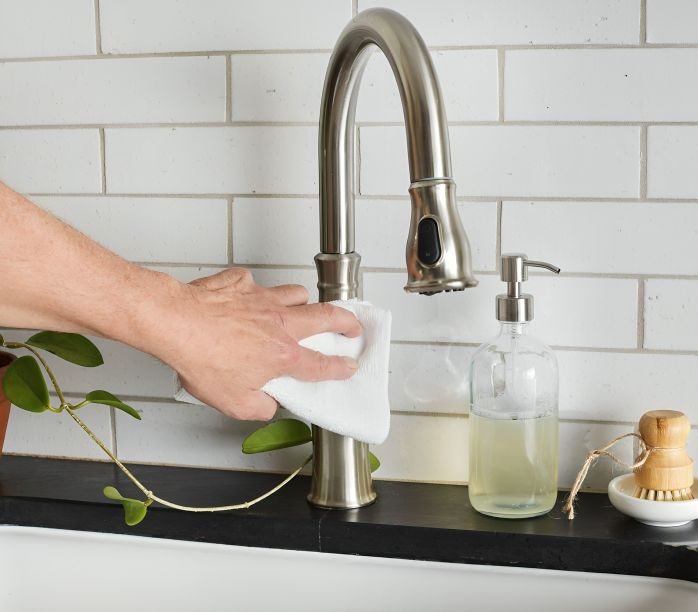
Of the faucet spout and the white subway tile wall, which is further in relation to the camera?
the white subway tile wall

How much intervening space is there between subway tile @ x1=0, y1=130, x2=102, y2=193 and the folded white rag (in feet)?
1.11

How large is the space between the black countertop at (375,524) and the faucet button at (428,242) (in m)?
0.31

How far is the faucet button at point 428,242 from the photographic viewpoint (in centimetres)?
53

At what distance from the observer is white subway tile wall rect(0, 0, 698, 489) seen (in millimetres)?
755

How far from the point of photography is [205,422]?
0.88 metres

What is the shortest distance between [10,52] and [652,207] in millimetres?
758

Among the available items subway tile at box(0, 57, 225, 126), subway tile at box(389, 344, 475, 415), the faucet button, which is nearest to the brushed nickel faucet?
the faucet button

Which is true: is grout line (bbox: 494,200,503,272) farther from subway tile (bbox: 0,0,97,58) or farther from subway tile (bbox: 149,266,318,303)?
subway tile (bbox: 0,0,97,58)

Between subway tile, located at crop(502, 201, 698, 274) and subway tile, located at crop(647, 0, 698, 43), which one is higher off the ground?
subway tile, located at crop(647, 0, 698, 43)

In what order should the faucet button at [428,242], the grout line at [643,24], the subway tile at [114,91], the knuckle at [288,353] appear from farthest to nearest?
the subway tile at [114,91] → the grout line at [643,24] → the knuckle at [288,353] → the faucet button at [428,242]

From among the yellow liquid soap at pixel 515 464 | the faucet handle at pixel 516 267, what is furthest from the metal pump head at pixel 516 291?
the yellow liquid soap at pixel 515 464

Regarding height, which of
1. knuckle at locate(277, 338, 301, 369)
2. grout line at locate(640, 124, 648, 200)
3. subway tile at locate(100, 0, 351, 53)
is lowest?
knuckle at locate(277, 338, 301, 369)

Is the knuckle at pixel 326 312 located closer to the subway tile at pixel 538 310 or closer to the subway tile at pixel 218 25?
the subway tile at pixel 538 310

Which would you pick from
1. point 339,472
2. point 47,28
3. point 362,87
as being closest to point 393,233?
point 362,87
